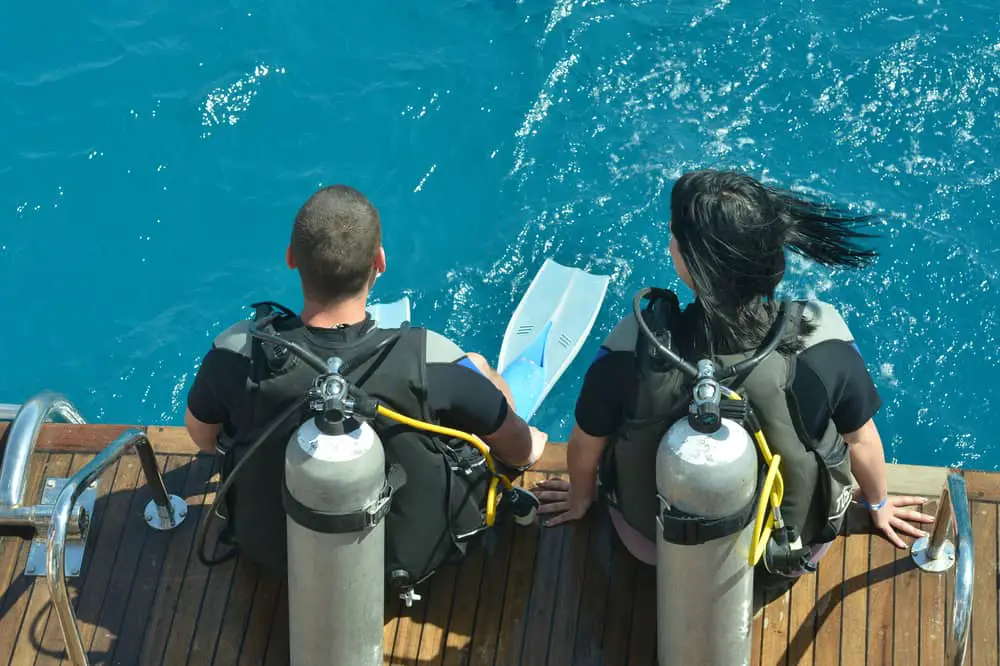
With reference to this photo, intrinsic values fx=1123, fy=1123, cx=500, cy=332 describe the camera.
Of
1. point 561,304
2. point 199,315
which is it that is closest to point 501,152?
point 561,304

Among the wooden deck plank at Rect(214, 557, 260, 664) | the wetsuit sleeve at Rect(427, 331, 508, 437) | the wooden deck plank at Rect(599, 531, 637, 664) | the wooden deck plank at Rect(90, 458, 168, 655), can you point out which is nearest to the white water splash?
the wooden deck plank at Rect(90, 458, 168, 655)

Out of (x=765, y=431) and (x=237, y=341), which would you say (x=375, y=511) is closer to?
(x=237, y=341)

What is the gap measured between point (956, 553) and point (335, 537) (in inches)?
75.6

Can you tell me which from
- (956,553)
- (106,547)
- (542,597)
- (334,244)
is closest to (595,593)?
(542,597)

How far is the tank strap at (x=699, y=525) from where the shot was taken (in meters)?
3.30

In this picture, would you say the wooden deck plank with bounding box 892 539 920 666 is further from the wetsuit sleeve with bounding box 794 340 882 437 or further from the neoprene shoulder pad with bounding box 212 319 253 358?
the neoprene shoulder pad with bounding box 212 319 253 358

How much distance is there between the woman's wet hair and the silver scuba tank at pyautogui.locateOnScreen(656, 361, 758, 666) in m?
0.21

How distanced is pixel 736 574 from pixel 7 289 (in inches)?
217

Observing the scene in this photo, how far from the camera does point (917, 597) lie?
4223mm

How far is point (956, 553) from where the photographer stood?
3.48 metres

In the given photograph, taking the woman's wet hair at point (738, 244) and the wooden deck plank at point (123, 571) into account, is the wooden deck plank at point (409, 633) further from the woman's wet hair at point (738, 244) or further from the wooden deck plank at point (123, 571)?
the woman's wet hair at point (738, 244)

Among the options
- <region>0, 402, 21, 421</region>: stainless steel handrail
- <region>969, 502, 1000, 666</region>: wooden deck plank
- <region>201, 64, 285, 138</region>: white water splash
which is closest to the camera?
<region>969, 502, 1000, 666</region>: wooden deck plank

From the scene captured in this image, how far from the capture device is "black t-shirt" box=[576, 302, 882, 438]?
3.54m

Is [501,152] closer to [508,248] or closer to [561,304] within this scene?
[508,248]
